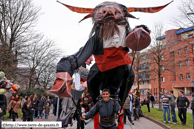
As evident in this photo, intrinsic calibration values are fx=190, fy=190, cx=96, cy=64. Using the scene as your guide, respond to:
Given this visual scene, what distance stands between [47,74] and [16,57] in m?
10.5

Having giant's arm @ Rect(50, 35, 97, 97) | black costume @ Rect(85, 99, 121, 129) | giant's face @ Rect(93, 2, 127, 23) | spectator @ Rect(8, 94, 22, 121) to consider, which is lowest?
spectator @ Rect(8, 94, 22, 121)

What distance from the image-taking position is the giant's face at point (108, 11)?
2.37m

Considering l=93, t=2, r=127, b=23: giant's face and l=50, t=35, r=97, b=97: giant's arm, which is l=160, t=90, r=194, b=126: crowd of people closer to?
l=93, t=2, r=127, b=23: giant's face

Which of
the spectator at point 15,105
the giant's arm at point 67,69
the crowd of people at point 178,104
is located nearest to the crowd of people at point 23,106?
the spectator at point 15,105

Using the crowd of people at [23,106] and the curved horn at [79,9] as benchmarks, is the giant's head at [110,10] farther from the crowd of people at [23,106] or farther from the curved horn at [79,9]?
the crowd of people at [23,106]

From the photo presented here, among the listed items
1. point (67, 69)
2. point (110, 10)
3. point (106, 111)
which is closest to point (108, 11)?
point (110, 10)

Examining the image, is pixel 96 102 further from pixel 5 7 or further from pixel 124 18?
pixel 5 7

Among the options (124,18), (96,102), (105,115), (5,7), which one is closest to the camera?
(124,18)

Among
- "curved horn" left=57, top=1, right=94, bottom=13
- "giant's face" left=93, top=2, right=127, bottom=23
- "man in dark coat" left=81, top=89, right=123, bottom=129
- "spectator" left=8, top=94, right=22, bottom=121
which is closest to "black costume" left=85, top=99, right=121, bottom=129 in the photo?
"man in dark coat" left=81, top=89, right=123, bottom=129

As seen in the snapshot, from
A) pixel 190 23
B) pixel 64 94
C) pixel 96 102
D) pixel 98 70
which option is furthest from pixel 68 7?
pixel 190 23

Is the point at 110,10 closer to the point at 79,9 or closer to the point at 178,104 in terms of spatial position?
the point at 79,9

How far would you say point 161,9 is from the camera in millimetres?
2354

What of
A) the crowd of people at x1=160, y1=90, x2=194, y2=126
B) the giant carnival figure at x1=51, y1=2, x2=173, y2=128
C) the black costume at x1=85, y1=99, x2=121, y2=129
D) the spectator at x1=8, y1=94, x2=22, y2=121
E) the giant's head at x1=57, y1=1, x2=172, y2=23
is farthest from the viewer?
the spectator at x1=8, y1=94, x2=22, y2=121

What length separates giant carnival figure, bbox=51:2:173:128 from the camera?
2.07 m
